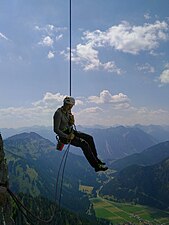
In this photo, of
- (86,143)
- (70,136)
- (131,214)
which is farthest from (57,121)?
(131,214)

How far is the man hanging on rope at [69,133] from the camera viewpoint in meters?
10.2

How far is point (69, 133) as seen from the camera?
10.7 m

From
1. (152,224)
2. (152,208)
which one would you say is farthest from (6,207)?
(152,208)

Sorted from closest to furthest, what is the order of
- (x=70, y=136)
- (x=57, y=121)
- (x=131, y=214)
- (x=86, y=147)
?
(x=57, y=121), (x=70, y=136), (x=86, y=147), (x=131, y=214)

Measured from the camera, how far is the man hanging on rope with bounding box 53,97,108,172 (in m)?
10.2

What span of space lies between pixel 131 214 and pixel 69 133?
595 ft

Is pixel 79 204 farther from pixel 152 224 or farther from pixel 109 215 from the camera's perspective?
pixel 152 224

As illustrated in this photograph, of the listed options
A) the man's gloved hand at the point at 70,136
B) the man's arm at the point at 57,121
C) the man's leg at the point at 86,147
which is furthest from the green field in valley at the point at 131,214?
the man's arm at the point at 57,121

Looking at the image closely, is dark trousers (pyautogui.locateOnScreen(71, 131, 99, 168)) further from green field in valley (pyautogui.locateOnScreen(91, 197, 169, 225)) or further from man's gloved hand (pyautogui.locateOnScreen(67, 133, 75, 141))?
green field in valley (pyautogui.locateOnScreen(91, 197, 169, 225))

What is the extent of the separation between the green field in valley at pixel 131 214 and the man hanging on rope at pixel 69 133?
158 metres

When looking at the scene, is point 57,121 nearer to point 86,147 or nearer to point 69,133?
point 69,133

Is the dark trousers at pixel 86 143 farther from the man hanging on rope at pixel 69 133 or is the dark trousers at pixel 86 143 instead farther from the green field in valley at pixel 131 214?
the green field in valley at pixel 131 214

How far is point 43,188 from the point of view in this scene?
195875 millimetres

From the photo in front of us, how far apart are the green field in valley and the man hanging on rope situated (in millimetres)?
157711
